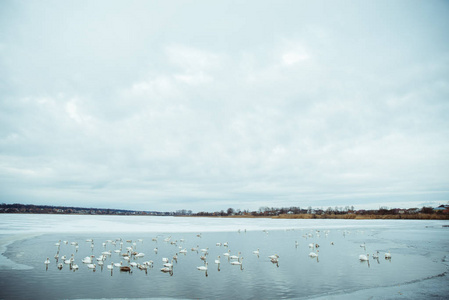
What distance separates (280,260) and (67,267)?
44.1 feet

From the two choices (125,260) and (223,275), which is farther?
(125,260)

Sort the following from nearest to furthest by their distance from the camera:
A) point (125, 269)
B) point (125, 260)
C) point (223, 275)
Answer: point (223, 275)
point (125, 269)
point (125, 260)

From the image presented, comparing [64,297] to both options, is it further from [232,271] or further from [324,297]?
[324,297]

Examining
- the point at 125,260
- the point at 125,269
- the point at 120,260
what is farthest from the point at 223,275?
the point at 120,260

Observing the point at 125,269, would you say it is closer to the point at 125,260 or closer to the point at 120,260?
the point at 125,260

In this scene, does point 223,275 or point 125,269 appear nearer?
point 223,275

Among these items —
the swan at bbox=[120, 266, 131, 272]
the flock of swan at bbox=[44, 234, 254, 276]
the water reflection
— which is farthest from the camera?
the flock of swan at bbox=[44, 234, 254, 276]

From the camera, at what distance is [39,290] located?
12.6 m

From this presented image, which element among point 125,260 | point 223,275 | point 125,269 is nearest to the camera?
point 223,275

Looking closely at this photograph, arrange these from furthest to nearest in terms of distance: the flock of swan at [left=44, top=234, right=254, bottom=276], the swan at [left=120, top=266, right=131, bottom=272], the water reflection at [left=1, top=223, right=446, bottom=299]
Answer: the flock of swan at [left=44, top=234, right=254, bottom=276], the swan at [left=120, top=266, right=131, bottom=272], the water reflection at [left=1, top=223, right=446, bottom=299]

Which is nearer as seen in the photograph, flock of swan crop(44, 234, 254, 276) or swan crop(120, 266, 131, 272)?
swan crop(120, 266, 131, 272)

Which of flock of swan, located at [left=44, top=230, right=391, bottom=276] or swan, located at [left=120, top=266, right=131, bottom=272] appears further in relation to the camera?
flock of swan, located at [left=44, top=230, right=391, bottom=276]

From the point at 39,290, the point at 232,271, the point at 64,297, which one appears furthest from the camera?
the point at 232,271

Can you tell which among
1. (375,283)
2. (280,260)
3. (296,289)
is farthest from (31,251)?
(375,283)
